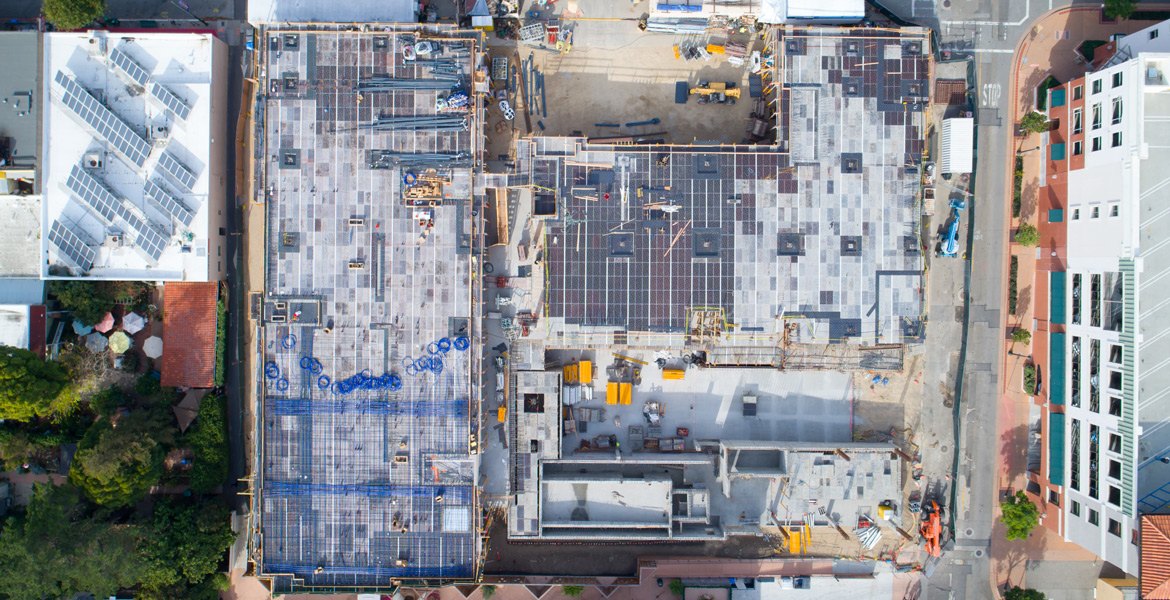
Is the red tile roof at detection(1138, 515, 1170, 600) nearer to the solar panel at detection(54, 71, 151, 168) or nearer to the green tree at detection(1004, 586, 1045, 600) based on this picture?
the green tree at detection(1004, 586, 1045, 600)

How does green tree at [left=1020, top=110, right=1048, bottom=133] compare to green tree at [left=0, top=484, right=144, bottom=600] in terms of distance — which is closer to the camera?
green tree at [left=0, top=484, right=144, bottom=600]

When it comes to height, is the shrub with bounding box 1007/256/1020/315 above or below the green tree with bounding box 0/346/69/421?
above

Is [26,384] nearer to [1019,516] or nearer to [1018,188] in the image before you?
[1019,516]

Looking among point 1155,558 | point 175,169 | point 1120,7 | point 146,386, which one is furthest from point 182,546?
point 1120,7

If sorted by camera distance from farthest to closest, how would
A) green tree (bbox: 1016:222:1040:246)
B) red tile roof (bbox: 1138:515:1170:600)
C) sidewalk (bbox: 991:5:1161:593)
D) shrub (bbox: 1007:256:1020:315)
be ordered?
sidewalk (bbox: 991:5:1161:593)
shrub (bbox: 1007:256:1020:315)
green tree (bbox: 1016:222:1040:246)
red tile roof (bbox: 1138:515:1170:600)

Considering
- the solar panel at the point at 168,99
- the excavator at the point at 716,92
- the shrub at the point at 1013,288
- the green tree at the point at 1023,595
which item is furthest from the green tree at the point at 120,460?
the shrub at the point at 1013,288

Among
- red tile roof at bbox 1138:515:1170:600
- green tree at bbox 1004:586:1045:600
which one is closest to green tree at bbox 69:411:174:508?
green tree at bbox 1004:586:1045:600
